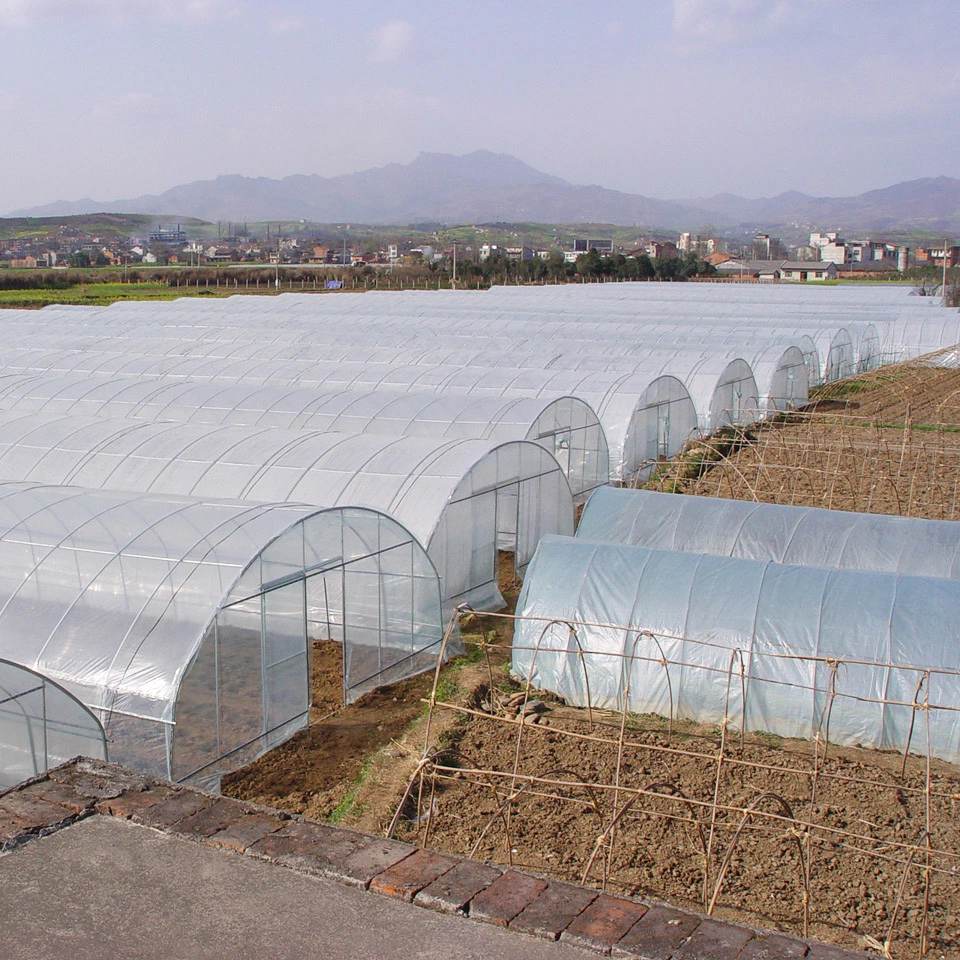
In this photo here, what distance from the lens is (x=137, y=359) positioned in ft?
98.6

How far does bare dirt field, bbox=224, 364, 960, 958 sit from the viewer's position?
8.80 metres

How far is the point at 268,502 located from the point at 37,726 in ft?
19.2

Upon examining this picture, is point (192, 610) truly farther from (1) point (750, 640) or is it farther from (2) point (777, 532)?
(2) point (777, 532)

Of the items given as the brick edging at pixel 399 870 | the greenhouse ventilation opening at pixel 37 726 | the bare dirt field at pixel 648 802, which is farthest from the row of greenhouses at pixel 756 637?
the brick edging at pixel 399 870

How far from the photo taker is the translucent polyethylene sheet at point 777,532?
15095 millimetres

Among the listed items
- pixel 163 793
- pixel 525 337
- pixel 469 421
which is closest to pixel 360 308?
pixel 525 337

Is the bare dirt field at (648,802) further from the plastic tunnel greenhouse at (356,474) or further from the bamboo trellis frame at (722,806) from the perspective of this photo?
the plastic tunnel greenhouse at (356,474)

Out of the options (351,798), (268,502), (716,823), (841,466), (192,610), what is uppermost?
(268,502)

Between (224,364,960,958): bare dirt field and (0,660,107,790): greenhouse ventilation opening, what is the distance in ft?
5.72

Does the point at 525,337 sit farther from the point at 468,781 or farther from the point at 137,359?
the point at 468,781

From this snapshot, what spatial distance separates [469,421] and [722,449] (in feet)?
34.1

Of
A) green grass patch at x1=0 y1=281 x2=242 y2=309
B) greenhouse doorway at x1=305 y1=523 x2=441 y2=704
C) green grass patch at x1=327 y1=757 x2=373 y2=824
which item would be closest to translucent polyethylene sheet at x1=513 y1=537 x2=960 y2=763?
greenhouse doorway at x1=305 y1=523 x2=441 y2=704

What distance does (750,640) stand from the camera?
1255 cm

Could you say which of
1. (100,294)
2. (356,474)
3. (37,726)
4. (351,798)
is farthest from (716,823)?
(100,294)
